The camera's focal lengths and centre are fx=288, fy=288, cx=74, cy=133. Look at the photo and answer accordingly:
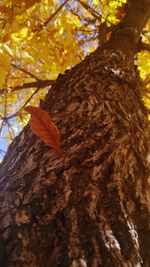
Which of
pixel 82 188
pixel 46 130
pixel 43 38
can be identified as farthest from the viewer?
pixel 43 38

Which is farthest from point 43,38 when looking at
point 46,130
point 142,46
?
point 46,130

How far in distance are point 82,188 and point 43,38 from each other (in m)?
1.79

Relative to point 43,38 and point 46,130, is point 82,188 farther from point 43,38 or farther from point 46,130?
point 43,38

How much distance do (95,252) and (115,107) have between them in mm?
899

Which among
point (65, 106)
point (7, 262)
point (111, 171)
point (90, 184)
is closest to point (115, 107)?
point (65, 106)

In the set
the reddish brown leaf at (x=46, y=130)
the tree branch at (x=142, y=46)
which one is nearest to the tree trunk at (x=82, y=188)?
the reddish brown leaf at (x=46, y=130)

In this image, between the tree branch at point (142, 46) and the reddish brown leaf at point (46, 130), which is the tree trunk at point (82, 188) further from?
the tree branch at point (142, 46)

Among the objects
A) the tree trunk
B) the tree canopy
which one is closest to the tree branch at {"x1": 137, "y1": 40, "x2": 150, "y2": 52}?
the tree canopy

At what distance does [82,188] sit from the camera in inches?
41.6

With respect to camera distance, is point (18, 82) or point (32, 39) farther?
point (18, 82)

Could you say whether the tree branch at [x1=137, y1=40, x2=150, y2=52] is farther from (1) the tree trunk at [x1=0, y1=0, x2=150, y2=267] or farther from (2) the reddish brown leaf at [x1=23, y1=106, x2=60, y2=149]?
(2) the reddish brown leaf at [x1=23, y1=106, x2=60, y2=149]

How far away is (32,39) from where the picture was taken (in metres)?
2.30

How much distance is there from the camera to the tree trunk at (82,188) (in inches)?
33.4

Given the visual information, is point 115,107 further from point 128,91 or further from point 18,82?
point 18,82
